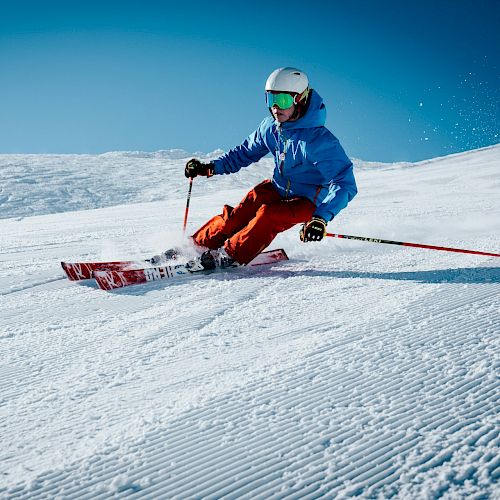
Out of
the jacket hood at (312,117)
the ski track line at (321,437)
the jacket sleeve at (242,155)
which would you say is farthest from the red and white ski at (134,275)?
the ski track line at (321,437)

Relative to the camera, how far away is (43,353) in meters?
1.87

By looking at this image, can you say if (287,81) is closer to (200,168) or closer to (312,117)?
(312,117)

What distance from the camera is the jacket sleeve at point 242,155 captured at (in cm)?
448

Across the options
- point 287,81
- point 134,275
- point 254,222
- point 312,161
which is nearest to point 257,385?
point 134,275

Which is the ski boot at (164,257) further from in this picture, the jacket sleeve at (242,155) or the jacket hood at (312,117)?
the jacket hood at (312,117)

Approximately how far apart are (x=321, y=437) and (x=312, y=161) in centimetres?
286

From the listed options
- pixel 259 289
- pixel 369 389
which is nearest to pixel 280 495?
pixel 369 389

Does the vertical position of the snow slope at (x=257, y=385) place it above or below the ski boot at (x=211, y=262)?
below

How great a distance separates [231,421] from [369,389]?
0.46 metres

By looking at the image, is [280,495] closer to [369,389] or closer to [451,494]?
[451,494]

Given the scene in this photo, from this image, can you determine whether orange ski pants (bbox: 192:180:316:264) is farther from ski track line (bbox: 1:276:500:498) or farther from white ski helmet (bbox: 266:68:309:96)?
ski track line (bbox: 1:276:500:498)

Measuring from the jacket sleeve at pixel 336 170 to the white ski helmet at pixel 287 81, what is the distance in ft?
1.69

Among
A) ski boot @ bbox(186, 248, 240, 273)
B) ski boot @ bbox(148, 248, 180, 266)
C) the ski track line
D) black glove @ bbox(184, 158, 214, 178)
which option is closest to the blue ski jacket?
black glove @ bbox(184, 158, 214, 178)

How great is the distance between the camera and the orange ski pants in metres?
3.54
